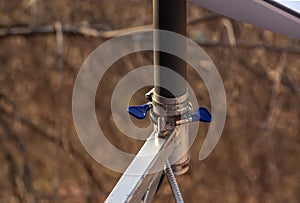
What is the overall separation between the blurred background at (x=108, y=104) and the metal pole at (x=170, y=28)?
4.27 feet

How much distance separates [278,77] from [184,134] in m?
1.43

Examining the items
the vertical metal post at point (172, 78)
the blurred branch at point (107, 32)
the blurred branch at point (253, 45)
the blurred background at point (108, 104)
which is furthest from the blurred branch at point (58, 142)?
the vertical metal post at point (172, 78)

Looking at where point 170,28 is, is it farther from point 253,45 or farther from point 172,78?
point 253,45

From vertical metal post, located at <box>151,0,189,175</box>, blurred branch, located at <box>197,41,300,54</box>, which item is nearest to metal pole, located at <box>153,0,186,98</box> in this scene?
vertical metal post, located at <box>151,0,189,175</box>

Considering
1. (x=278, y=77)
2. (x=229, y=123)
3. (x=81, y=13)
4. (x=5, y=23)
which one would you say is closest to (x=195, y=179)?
(x=229, y=123)

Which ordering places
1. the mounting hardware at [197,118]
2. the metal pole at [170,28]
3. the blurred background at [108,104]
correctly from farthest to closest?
1. the blurred background at [108,104]
2. the mounting hardware at [197,118]
3. the metal pole at [170,28]

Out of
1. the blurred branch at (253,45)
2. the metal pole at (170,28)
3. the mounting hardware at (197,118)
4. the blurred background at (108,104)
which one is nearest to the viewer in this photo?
the metal pole at (170,28)

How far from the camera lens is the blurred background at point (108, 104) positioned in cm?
211

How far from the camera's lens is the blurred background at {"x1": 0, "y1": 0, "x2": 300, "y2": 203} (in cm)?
211

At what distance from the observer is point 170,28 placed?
0.72 m

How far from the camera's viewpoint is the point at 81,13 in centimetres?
228

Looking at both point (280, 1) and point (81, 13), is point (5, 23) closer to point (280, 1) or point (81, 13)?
point (81, 13)

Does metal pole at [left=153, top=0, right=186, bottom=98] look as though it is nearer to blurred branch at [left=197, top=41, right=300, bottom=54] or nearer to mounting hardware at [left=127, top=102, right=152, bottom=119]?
mounting hardware at [left=127, top=102, right=152, bottom=119]

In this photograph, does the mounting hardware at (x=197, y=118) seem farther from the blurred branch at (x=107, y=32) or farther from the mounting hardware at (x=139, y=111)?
the blurred branch at (x=107, y=32)
